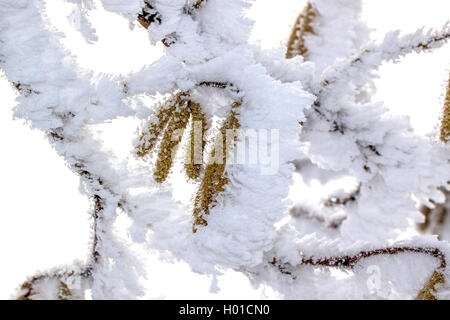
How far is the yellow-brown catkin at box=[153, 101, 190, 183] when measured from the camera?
0.79 feet

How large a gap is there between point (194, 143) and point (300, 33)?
0.20 m

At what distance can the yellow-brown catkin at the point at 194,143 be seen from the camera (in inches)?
9.7

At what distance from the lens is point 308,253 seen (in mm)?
320

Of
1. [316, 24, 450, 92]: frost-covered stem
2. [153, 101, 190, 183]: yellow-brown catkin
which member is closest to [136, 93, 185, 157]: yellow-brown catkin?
[153, 101, 190, 183]: yellow-brown catkin

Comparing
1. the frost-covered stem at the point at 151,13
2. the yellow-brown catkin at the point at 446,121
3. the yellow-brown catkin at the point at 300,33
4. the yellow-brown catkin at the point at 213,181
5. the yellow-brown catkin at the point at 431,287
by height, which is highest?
the yellow-brown catkin at the point at 300,33

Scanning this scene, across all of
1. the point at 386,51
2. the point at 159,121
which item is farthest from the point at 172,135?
the point at 386,51

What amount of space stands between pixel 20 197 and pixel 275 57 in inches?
9.4

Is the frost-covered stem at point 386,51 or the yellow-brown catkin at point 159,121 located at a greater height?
the frost-covered stem at point 386,51

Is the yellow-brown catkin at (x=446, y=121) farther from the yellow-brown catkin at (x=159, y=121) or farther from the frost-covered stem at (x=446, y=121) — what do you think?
the yellow-brown catkin at (x=159, y=121)

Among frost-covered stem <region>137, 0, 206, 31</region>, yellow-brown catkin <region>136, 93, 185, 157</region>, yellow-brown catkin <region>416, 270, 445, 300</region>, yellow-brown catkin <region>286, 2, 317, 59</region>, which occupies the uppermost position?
yellow-brown catkin <region>286, 2, 317, 59</region>

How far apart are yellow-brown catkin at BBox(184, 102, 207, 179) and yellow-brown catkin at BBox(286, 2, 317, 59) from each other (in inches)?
7.2

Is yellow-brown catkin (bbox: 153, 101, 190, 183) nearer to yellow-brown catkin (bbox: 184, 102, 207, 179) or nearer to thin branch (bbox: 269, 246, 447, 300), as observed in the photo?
yellow-brown catkin (bbox: 184, 102, 207, 179)

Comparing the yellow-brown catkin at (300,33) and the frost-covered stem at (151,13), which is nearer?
the frost-covered stem at (151,13)

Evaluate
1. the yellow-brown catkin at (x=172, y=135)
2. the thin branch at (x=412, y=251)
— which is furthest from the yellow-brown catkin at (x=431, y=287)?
the yellow-brown catkin at (x=172, y=135)
